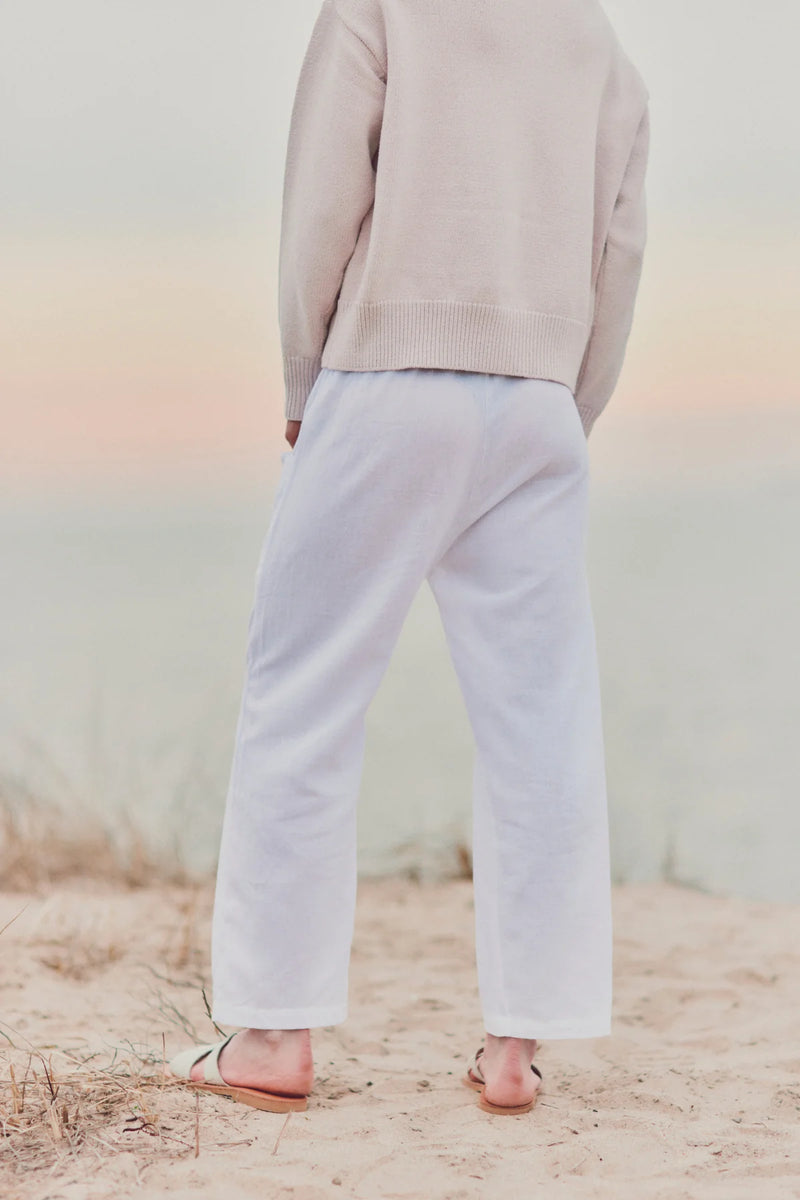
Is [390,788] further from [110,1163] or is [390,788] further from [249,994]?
[110,1163]

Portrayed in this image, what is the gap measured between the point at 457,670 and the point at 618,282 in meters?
0.59

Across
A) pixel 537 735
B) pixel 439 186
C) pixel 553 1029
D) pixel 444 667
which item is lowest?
pixel 444 667


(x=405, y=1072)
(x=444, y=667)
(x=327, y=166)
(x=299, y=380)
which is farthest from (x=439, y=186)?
(x=444, y=667)

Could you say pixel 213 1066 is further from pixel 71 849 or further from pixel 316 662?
pixel 71 849

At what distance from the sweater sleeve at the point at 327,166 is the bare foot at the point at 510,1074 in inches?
38.7

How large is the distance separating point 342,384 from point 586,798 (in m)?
0.63

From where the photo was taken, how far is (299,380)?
181 centimetres

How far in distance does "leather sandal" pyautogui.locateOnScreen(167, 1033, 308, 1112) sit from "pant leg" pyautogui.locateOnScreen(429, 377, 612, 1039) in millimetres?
290

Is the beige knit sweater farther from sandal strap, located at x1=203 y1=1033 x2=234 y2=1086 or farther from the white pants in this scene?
sandal strap, located at x1=203 y1=1033 x2=234 y2=1086

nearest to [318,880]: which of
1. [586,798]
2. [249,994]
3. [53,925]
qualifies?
[249,994]

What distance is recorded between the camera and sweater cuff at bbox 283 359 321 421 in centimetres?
180

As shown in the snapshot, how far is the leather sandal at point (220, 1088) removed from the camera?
1.78 m

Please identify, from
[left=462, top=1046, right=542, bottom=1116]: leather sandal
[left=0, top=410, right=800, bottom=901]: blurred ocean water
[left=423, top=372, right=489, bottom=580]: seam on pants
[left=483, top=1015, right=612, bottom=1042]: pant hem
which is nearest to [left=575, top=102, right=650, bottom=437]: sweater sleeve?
[left=423, top=372, right=489, bottom=580]: seam on pants

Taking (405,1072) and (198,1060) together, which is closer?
(198,1060)
